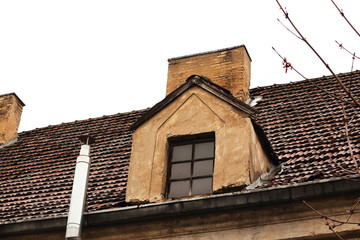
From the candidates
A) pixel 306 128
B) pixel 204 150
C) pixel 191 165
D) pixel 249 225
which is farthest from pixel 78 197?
pixel 306 128

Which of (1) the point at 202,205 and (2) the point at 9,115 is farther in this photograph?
(2) the point at 9,115

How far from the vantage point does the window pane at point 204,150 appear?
9664 millimetres

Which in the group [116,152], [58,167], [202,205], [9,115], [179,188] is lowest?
[202,205]

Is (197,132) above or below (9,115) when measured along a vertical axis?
below

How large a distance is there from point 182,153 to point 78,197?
1.61 metres

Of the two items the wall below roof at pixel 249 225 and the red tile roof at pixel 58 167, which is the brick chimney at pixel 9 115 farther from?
the wall below roof at pixel 249 225

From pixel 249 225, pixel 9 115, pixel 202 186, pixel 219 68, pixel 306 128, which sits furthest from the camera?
pixel 9 115

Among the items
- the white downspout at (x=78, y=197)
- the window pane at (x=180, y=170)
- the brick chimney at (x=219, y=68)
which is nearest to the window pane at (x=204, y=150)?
the window pane at (x=180, y=170)

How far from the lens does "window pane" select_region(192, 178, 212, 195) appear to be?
9258 millimetres

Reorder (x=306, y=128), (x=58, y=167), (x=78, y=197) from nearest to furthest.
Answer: (x=78, y=197) < (x=306, y=128) < (x=58, y=167)

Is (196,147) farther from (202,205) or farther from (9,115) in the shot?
(9,115)

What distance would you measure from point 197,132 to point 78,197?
188 centimetres

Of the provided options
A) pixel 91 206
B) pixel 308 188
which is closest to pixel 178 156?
pixel 91 206

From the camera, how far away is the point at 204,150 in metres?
9.75
